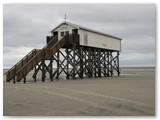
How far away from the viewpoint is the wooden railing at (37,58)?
25.8 m

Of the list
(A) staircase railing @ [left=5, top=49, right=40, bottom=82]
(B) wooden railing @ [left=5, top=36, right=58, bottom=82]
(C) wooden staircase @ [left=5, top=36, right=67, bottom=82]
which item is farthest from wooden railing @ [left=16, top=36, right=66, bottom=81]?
(A) staircase railing @ [left=5, top=49, right=40, bottom=82]

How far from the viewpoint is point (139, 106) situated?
12.6 m

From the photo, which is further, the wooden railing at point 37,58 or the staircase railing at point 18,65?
the staircase railing at point 18,65

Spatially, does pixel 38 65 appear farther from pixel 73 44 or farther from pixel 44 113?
pixel 44 113

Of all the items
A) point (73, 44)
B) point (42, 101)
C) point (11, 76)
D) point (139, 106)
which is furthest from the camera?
point (73, 44)

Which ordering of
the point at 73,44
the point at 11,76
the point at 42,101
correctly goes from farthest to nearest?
1. the point at 73,44
2. the point at 11,76
3. the point at 42,101

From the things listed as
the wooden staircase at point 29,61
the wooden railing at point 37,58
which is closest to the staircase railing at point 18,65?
the wooden staircase at point 29,61

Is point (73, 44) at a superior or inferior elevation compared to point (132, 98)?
superior

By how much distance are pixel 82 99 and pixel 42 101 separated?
1.99 m

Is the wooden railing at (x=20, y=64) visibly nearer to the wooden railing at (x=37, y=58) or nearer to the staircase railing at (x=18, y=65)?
the staircase railing at (x=18, y=65)

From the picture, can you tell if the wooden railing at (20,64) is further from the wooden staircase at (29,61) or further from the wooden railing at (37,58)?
the wooden railing at (37,58)

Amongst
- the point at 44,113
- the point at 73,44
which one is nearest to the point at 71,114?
the point at 44,113

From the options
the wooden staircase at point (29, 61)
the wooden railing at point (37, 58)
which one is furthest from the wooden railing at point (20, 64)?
the wooden railing at point (37, 58)

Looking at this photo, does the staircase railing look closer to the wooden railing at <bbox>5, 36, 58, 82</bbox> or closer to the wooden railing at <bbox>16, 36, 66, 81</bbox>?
the wooden railing at <bbox>5, 36, 58, 82</bbox>
